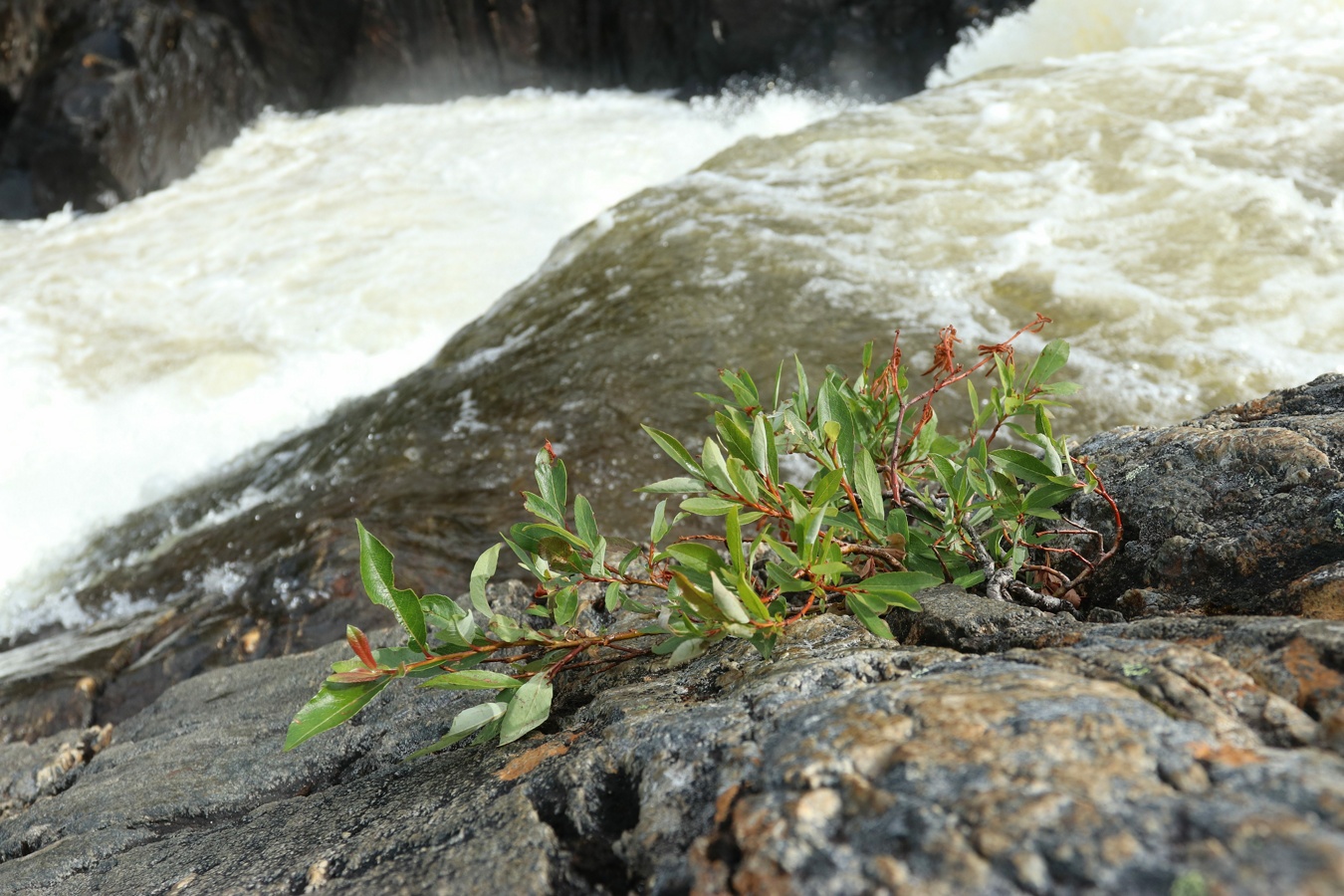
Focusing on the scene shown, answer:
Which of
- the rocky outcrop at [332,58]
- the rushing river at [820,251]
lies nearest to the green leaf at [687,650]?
the rushing river at [820,251]

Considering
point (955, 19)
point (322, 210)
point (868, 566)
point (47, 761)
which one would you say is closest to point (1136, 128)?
point (955, 19)

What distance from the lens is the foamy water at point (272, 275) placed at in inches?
226

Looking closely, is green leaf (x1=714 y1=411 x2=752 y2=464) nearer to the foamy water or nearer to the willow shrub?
the willow shrub

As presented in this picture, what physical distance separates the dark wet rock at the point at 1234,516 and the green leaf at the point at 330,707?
1.25 meters

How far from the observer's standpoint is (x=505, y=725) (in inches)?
49.3

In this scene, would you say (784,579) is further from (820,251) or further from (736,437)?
(820,251)

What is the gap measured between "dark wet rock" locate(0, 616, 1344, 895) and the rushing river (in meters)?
3.16

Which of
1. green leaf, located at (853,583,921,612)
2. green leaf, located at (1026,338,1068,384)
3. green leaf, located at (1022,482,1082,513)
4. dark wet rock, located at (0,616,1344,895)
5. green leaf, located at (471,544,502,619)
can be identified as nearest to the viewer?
dark wet rock, located at (0,616,1344,895)

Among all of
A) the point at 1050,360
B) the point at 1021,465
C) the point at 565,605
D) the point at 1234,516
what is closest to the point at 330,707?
the point at 565,605

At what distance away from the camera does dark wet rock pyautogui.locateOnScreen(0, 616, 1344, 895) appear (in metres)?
0.72

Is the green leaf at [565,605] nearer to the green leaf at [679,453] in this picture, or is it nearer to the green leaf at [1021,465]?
the green leaf at [679,453]

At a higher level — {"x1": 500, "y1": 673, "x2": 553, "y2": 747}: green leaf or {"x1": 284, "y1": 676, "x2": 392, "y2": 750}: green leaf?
{"x1": 284, "y1": 676, "x2": 392, "y2": 750}: green leaf

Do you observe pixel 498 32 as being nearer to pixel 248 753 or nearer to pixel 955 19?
pixel 955 19

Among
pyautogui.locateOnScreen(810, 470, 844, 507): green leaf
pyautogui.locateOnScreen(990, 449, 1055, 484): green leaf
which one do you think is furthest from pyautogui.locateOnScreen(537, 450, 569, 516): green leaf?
pyautogui.locateOnScreen(990, 449, 1055, 484): green leaf
